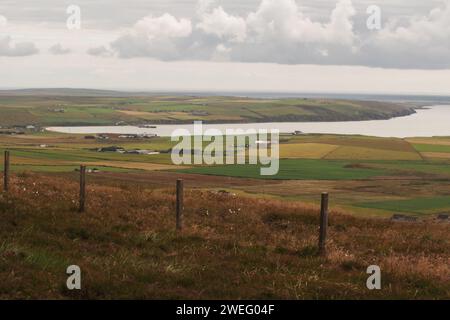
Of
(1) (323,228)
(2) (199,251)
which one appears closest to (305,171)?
(1) (323,228)

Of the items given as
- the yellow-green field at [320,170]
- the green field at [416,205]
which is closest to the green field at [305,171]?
the yellow-green field at [320,170]

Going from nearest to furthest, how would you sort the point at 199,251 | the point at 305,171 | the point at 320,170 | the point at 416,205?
the point at 199,251, the point at 416,205, the point at 305,171, the point at 320,170

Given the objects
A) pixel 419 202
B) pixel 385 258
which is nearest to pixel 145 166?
pixel 419 202

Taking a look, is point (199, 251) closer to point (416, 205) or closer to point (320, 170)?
point (416, 205)

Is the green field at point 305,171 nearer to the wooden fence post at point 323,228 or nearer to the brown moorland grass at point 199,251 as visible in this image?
the brown moorland grass at point 199,251

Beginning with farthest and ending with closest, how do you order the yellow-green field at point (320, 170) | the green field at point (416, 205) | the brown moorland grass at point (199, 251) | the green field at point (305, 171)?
the green field at point (305, 171)
the yellow-green field at point (320, 170)
the green field at point (416, 205)
the brown moorland grass at point (199, 251)

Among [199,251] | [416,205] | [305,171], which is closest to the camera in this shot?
[199,251]

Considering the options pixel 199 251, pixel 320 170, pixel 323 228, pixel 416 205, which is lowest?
pixel 320 170

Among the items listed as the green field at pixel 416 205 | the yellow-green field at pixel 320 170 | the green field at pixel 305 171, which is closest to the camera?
the green field at pixel 416 205

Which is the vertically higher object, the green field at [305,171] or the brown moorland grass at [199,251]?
the brown moorland grass at [199,251]

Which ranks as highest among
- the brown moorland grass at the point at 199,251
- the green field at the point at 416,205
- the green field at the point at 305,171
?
the brown moorland grass at the point at 199,251
